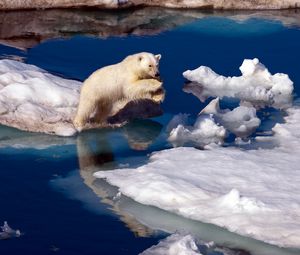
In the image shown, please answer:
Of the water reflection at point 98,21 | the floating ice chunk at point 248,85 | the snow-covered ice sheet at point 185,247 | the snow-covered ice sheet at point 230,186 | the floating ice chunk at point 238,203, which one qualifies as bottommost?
the snow-covered ice sheet at point 185,247

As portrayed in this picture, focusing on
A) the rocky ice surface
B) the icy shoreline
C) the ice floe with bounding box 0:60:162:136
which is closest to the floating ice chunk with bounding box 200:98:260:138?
the rocky ice surface

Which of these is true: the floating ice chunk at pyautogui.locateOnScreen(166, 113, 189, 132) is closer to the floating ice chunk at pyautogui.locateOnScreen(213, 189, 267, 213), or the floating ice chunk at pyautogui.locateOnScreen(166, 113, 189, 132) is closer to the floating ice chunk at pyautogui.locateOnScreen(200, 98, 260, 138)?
the floating ice chunk at pyautogui.locateOnScreen(200, 98, 260, 138)

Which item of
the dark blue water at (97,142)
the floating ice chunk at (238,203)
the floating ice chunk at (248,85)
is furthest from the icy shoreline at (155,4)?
the floating ice chunk at (238,203)

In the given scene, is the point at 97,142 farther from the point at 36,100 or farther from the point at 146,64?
the point at 36,100

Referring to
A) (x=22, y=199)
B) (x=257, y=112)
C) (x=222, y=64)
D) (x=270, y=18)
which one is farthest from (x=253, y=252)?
(x=270, y=18)

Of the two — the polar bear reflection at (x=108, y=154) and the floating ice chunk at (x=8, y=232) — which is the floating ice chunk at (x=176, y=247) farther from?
the floating ice chunk at (x=8, y=232)

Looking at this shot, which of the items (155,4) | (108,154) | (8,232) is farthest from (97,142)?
(155,4)
